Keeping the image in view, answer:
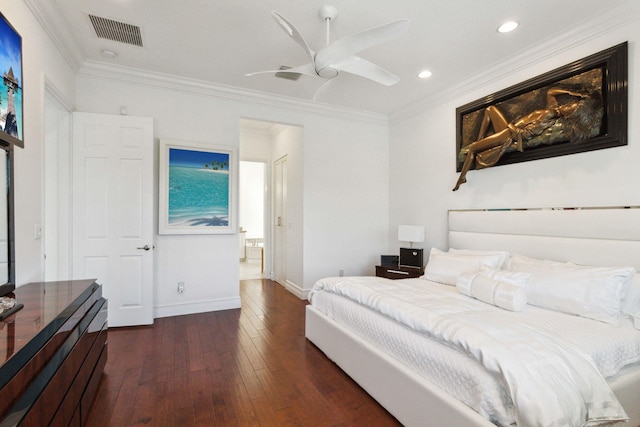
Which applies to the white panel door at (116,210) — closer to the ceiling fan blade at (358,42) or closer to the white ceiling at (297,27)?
the white ceiling at (297,27)

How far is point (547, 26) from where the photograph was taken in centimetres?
272

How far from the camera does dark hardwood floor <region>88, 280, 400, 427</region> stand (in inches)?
76.2

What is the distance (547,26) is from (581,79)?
543mm

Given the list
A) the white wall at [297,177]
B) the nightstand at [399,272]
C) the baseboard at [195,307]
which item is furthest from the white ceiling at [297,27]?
the baseboard at [195,307]

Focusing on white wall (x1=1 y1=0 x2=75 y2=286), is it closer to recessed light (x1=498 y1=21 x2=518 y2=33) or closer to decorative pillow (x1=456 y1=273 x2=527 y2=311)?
decorative pillow (x1=456 y1=273 x2=527 y2=311)

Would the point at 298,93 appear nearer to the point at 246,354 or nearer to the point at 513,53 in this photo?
the point at 513,53

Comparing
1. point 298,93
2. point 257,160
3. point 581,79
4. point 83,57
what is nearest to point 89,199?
point 83,57

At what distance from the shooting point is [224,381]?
2.34 meters

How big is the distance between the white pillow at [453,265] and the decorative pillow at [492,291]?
214mm

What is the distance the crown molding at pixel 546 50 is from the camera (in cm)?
249

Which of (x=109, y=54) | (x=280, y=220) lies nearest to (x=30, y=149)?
(x=109, y=54)

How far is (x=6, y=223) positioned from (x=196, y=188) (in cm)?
212

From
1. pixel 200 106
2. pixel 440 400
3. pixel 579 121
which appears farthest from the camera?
pixel 200 106

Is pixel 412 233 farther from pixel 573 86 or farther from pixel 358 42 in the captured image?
pixel 358 42
